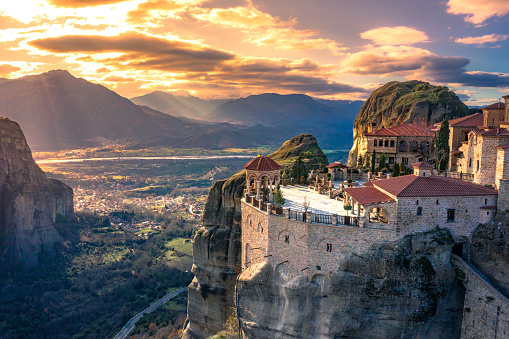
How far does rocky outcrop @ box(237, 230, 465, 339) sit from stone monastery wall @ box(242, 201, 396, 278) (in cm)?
79

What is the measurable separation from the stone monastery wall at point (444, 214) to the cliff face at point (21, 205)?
366 feet

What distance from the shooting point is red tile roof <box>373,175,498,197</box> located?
34531 millimetres

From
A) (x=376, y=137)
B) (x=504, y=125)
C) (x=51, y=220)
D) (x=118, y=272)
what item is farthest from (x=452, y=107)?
(x=51, y=220)

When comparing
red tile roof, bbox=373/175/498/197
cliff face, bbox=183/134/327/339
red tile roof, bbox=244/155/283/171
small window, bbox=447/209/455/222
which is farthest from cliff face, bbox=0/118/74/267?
small window, bbox=447/209/455/222

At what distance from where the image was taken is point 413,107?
7531 centimetres

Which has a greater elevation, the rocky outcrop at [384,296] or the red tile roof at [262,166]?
the red tile roof at [262,166]

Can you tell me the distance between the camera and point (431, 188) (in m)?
35.1

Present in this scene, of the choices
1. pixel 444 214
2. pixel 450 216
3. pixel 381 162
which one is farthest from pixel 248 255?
pixel 381 162

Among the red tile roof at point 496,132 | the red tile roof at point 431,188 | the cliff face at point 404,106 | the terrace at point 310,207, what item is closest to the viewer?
the red tile roof at point 431,188

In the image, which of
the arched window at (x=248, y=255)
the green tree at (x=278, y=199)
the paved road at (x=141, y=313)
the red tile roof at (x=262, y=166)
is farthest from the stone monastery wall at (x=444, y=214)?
the paved road at (x=141, y=313)

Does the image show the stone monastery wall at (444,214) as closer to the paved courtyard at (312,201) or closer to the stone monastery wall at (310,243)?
the stone monastery wall at (310,243)

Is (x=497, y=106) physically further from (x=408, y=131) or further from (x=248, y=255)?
(x=248, y=255)

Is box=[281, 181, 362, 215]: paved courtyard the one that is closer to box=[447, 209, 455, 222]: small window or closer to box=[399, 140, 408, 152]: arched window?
box=[447, 209, 455, 222]: small window

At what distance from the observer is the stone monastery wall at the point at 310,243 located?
34625 millimetres
